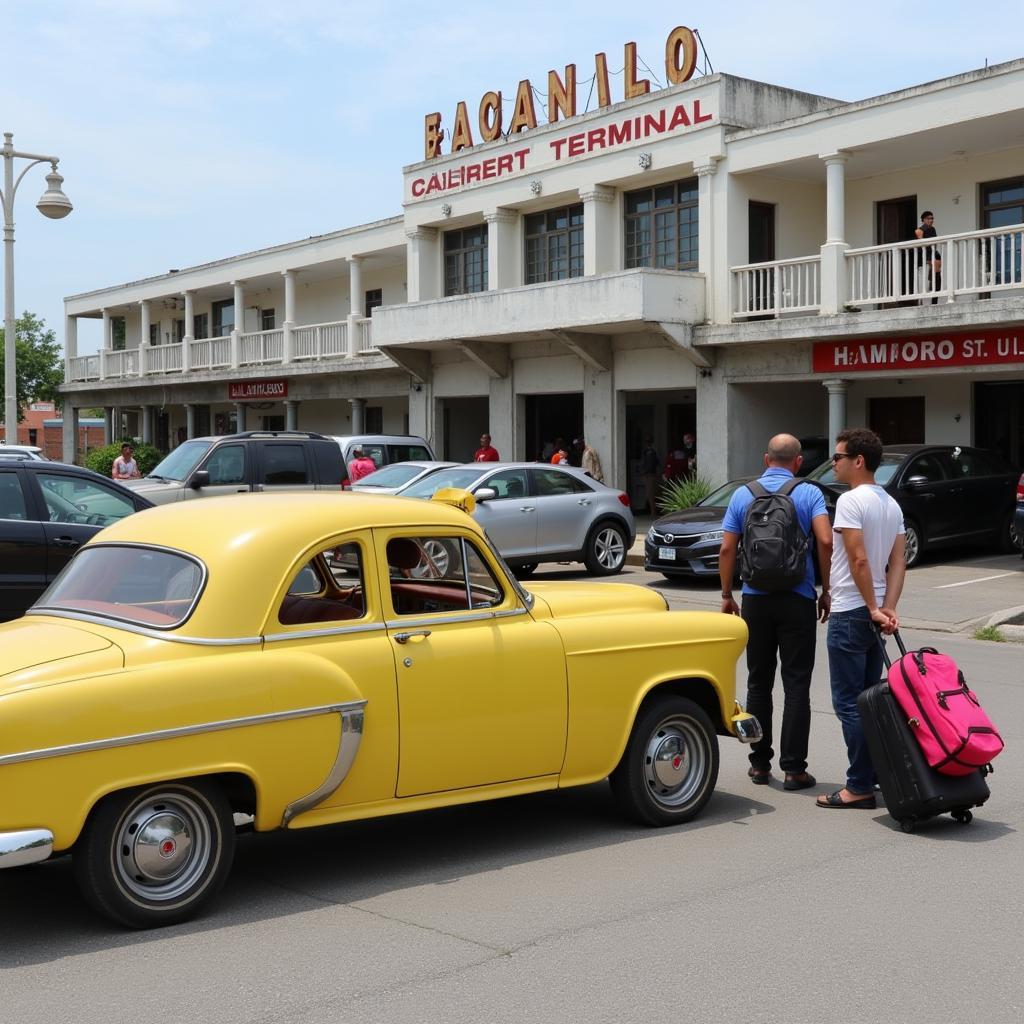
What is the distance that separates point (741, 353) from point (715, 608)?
1062 cm

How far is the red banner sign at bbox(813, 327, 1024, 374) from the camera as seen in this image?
66.3 ft

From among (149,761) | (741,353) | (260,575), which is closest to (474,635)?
(260,575)

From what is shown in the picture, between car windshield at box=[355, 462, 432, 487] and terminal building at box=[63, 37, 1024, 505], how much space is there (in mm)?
6239

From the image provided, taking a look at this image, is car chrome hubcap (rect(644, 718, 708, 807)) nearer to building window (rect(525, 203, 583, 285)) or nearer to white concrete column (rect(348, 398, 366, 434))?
building window (rect(525, 203, 583, 285))

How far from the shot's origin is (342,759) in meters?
5.36

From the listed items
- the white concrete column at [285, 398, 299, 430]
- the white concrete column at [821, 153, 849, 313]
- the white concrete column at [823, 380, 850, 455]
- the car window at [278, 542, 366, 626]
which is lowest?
the car window at [278, 542, 366, 626]

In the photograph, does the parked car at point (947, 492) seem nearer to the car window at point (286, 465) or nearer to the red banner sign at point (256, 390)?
the car window at point (286, 465)

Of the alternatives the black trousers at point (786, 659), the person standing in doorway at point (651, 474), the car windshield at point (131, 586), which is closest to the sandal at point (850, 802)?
the black trousers at point (786, 659)

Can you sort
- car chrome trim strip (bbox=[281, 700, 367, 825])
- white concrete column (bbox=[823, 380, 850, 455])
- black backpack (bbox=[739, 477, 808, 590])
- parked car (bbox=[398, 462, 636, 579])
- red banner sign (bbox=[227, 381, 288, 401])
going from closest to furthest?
car chrome trim strip (bbox=[281, 700, 367, 825]) → black backpack (bbox=[739, 477, 808, 590]) → parked car (bbox=[398, 462, 636, 579]) → white concrete column (bbox=[823, 380, 850, 455]) → red banner sign (bbox=[227, 381, 288, 401])

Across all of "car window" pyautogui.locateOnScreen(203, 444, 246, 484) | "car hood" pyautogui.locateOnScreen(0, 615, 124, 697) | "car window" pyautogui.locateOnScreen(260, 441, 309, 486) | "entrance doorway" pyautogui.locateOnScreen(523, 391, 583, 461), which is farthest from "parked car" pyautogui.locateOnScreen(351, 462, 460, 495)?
"car hood" pyautogui.locateOnScreen(0, 615, 124, 697)

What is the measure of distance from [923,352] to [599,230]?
810cm

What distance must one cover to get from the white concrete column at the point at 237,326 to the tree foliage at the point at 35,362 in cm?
4008

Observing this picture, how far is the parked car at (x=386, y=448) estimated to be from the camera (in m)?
23.4

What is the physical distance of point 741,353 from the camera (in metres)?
24.8
